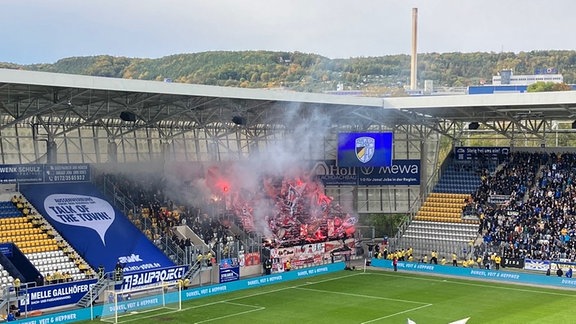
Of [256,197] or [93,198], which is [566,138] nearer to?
[256,197]

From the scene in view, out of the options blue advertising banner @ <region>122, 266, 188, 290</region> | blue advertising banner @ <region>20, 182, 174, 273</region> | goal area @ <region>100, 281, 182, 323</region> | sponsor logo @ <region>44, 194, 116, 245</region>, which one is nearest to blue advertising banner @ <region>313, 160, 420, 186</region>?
blue advertising banner @ <region>20, 182, 174, 273</region>

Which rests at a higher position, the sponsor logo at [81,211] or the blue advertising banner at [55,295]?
the sponsor logo at [81,211]

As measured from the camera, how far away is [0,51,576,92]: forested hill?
74.8m

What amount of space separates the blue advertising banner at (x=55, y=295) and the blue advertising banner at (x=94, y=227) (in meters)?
3.44

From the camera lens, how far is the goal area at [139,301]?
1268 inches

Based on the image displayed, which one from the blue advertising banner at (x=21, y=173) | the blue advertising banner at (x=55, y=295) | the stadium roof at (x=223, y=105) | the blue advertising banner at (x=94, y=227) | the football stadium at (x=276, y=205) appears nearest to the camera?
the blue advertising banner at (x=55, y=295)

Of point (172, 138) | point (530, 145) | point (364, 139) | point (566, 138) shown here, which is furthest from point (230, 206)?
point (566, 138)

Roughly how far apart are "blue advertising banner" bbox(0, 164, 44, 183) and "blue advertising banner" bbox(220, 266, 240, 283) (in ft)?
34.6

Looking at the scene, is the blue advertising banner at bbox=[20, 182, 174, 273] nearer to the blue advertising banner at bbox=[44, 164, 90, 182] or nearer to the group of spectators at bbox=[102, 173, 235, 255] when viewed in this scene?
the blue advertising banner at bbox=[44, 164, 90, 182]

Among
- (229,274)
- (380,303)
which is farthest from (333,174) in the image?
(380,303)

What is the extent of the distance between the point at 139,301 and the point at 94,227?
314 inches

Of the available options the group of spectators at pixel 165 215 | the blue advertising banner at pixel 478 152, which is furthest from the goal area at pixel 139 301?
the blue advertising banner at pixel 478 152

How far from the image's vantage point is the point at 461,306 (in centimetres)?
3459

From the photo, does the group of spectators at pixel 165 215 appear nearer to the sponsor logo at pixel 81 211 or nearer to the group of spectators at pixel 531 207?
the sponsor logo at pixel 81 211
